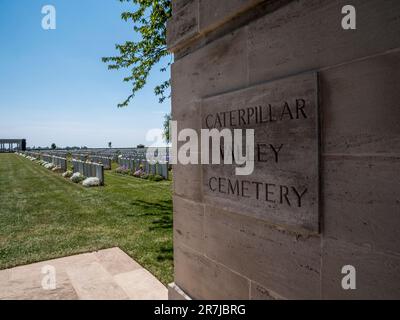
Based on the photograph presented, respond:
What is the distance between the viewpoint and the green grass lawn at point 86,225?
16.5 ft

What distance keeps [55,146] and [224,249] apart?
391 ft

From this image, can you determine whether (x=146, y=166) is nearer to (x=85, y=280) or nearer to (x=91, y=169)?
(x=91, y=169)

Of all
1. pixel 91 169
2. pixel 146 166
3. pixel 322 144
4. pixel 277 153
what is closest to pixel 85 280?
pixel 277 153

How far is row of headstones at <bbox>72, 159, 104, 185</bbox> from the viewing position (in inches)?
535

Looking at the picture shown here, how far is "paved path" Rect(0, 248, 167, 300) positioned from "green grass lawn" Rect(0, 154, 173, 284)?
0.90ft

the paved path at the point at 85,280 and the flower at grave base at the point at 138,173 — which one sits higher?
the flower at grave base at the point at 138,173

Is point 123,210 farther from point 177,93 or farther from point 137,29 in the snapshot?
point 177,93

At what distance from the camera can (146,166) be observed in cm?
1706

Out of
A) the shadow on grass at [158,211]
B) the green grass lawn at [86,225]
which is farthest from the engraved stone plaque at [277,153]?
the shadow on grass at [158,211]

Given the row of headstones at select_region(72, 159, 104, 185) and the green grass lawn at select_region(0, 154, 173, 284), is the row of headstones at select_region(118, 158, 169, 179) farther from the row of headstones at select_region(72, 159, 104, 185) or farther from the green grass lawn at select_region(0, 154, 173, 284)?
the green grass lawn at select_region(0, 154, 173, 284)

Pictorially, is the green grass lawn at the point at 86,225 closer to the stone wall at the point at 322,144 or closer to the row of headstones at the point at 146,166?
the stone wall at the point at 322,144

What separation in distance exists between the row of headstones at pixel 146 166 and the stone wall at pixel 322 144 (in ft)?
41.7

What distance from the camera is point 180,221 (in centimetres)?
324

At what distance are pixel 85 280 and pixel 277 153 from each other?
3.46 meters
